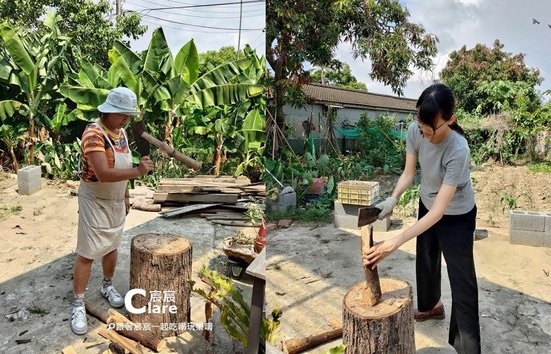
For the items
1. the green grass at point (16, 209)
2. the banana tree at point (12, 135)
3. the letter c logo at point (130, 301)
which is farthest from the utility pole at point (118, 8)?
the letter c logo at point (130, 301)

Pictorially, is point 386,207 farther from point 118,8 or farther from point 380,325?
point 118,8

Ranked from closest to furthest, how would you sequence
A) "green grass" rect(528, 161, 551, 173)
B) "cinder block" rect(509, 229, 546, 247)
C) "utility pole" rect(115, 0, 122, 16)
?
1. "utility pole" rect(115, 0, 122, 16)
2. "cinder block" rect(509, 229, 546, 247)
3. "green grass" rect(528, 161, 551, 173)

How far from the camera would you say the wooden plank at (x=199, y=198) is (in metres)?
1.51

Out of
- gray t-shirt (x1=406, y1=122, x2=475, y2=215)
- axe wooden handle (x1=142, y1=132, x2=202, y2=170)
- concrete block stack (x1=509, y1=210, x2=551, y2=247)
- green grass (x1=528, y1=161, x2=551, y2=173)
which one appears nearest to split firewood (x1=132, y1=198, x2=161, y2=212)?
axe wooden handle (x1=142, y1=132, x2=202, y2=170)

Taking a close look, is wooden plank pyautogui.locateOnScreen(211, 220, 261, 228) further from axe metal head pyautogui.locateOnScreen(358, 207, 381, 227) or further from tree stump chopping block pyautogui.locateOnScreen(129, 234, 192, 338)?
axe metal head pyautogui.locateOnScreen(358, 207, 381, 227)

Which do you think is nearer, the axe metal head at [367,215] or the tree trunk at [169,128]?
the axe metal head at [367,215]

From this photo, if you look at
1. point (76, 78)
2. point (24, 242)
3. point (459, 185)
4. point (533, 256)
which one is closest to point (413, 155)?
point (459, 185)

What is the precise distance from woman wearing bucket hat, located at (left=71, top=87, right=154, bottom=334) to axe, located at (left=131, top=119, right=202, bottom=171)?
43 mm

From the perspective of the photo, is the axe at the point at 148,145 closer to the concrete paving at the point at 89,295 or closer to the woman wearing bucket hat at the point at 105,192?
the woman wearing bucket hat at the point at 105,192

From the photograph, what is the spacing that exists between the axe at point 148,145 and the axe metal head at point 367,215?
555 millimetres

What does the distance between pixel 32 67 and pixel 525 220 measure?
6.40 ft

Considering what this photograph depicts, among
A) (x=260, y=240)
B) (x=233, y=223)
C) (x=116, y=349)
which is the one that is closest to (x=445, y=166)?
(x=260, y=240)

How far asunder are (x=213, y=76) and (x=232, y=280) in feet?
2.46

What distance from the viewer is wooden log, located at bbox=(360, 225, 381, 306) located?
1.22m
